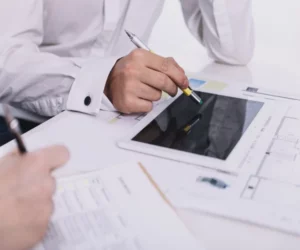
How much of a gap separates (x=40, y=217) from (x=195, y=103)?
438 mm

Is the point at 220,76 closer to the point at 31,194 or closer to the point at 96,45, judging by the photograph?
the point at 96,45

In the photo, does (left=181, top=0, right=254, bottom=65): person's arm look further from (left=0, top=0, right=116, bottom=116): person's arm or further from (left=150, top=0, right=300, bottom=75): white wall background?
(left=0, top=0, right=116, bottom=116): person's arm

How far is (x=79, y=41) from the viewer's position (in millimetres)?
1073

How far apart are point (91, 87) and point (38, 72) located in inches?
4.1

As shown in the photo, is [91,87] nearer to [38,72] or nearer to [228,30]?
[38,72]

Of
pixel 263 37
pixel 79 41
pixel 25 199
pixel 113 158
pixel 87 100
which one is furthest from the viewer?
pixel 263 37

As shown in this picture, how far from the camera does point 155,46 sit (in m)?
1.32

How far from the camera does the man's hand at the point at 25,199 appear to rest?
46cm

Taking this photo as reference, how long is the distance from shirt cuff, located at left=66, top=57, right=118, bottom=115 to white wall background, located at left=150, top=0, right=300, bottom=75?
0.93ft

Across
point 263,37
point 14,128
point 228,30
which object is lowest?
point 263,37

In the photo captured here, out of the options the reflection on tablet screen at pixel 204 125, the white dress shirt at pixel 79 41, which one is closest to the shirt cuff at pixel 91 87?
the white dress shirt at pixel 79 41

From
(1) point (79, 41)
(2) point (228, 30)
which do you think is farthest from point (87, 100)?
(2) point (228, 30)

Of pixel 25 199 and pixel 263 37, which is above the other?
pixel 25 199

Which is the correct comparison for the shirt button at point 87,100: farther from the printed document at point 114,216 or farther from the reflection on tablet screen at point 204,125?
the printed document at point 114,216
